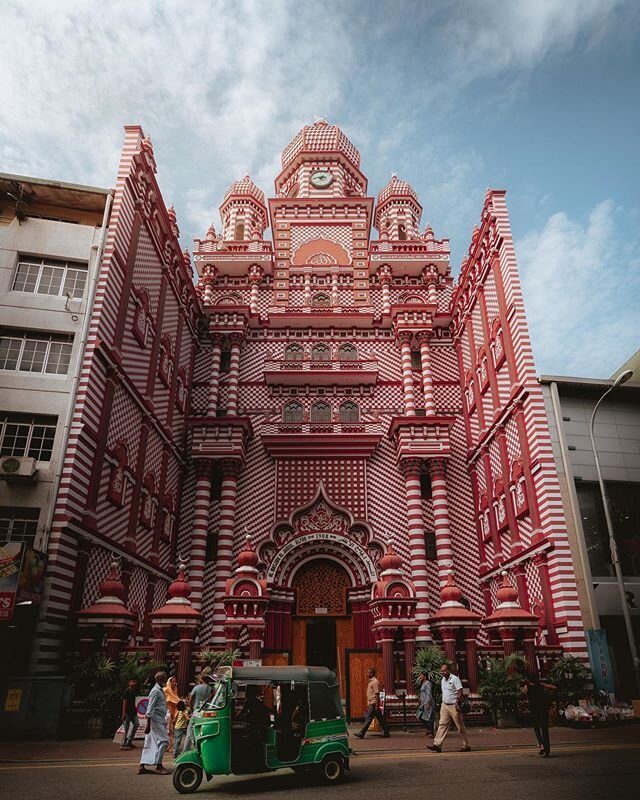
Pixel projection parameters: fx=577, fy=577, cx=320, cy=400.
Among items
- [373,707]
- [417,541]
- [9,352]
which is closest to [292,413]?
[417,541]

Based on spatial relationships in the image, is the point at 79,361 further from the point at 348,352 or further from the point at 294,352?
the point at 348,352

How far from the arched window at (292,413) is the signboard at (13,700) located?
17.2m

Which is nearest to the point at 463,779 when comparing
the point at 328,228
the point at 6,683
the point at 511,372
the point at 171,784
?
the point at 171,784

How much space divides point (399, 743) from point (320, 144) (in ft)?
120

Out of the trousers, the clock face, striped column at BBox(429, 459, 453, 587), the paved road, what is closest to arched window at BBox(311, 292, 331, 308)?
the clock face

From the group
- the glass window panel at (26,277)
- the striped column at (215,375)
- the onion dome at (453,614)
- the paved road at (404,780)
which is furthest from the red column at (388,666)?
the glass window panel at (26,277)

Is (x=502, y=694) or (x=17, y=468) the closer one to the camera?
(x=17, y=468)

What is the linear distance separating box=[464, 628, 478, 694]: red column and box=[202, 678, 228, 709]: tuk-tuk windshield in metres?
10.5

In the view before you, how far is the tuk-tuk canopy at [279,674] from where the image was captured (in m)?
9.70

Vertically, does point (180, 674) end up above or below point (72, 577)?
below

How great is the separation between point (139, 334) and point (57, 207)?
5.62 m

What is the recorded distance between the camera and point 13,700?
14.6 m

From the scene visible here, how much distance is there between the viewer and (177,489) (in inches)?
1079

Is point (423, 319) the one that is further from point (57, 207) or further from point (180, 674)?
point (180, 674)
